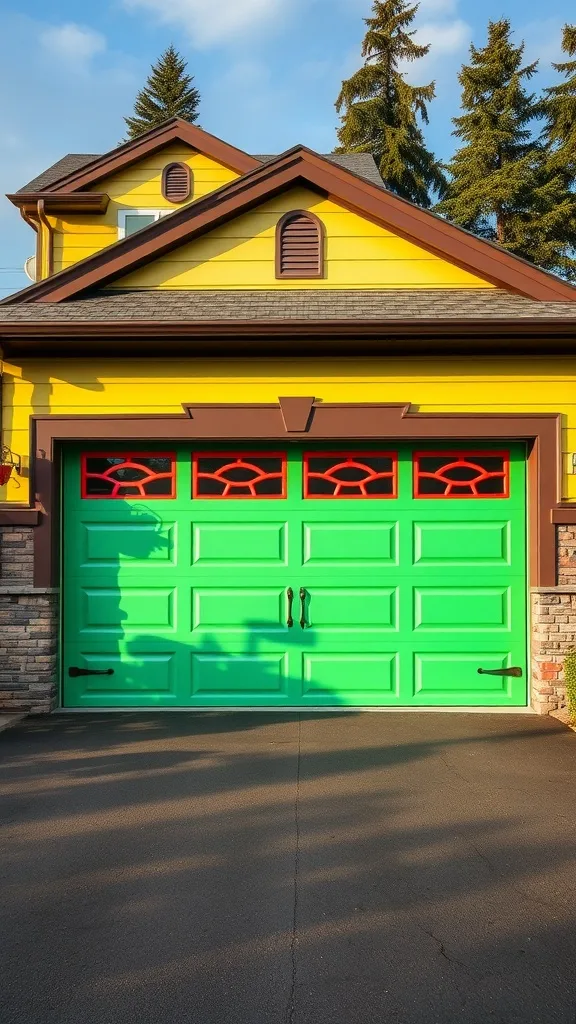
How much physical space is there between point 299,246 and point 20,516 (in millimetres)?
3950

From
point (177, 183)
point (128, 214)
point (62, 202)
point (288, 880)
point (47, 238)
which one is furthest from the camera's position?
point (177, 183)

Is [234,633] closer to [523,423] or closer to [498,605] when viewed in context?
[498,605]

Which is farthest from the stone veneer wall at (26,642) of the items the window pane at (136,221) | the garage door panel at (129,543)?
the window pane at (136,221)

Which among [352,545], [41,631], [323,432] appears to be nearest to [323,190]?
[323,432]

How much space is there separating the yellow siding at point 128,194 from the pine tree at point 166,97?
22.8 metres

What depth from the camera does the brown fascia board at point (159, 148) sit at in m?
10.3

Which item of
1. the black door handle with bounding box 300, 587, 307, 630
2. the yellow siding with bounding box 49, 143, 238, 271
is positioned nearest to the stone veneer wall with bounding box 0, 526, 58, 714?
the black door handle with bounding box 300, 587, 307, 630

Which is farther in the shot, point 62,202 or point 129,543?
point 62,202

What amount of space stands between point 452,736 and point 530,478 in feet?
8.40

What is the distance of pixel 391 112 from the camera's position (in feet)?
78.6

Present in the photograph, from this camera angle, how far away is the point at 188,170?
1075 cm

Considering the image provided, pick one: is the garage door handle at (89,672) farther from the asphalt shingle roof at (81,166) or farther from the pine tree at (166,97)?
the pine tree at (166,97)

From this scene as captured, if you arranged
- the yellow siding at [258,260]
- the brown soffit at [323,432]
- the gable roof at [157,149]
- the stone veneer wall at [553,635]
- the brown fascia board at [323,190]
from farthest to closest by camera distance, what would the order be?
1. the gable roof at [157,149]
2. the yellow siding at [258,260]
3. the brown fascia board at [323,190]
4. the brown soffit at [323,432]
5. the stone veneer wall at [553,635]

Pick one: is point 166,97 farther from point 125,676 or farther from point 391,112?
point 125,676
